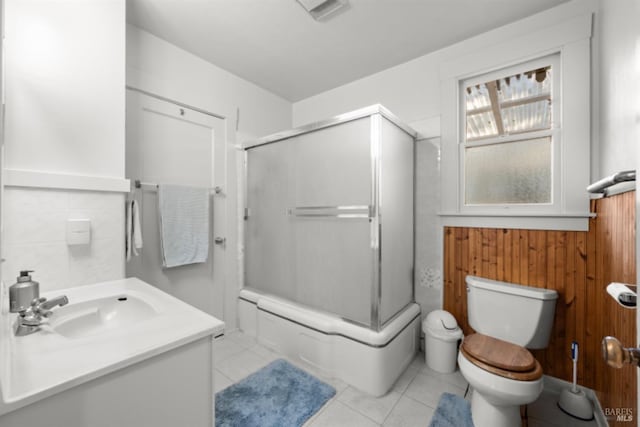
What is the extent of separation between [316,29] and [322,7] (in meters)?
0.21

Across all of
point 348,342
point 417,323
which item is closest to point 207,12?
point 348,342

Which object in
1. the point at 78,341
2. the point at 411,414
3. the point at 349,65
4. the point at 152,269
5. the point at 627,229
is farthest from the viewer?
the point at 349,65

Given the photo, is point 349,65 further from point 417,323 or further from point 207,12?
point 417,323

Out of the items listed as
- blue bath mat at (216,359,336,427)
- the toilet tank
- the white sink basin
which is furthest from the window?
the white sink basin

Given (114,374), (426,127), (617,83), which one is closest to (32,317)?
(114,374)

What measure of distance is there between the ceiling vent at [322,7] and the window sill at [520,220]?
61.9 inches

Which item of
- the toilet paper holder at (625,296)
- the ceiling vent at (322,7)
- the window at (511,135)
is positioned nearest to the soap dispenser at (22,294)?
the toilet paper holder at (625,296)

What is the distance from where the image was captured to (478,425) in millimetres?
1433

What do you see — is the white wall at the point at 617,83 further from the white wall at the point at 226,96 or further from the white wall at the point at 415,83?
the white wall at the point at 226,96

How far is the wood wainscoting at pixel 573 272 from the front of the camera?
48.1 inches

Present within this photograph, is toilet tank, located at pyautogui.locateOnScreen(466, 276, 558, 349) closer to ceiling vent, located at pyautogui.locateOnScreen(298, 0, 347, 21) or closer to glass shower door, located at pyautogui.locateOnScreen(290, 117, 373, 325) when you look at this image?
glass shower door, located at pyautogui.locateOnScreen(290, 117, 373, 325)

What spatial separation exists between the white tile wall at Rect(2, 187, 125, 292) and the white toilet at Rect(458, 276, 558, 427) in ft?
6.72

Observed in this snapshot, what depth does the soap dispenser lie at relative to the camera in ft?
3.13

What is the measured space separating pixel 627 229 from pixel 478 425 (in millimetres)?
1165
